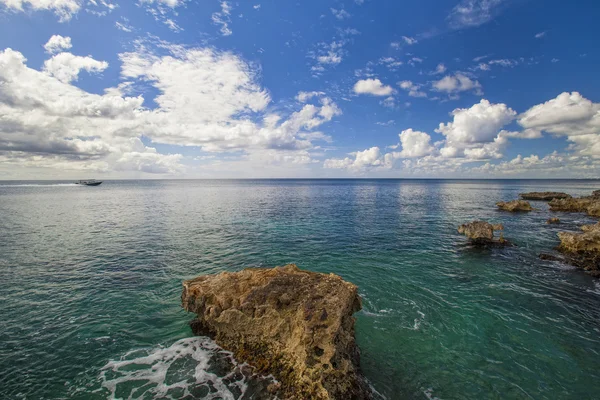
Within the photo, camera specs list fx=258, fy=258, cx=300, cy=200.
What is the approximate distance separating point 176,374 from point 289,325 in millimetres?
5022

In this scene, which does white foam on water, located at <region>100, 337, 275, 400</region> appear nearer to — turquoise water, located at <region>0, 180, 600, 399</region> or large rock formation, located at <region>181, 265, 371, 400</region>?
turquoise water, located at <region>0, 180, 600, 399</region>

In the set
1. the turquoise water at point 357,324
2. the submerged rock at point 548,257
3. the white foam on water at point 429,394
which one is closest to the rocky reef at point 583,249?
the submerged rock at point 548,257

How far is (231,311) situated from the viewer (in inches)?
424

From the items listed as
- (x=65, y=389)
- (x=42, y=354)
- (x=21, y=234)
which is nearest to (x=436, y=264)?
(x=65, y=389)

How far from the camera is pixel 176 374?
10.2 m

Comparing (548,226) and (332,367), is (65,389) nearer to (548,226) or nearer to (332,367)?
(332,367)

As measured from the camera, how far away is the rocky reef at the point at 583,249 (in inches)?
856

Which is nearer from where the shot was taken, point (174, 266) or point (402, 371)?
point (402, 371)

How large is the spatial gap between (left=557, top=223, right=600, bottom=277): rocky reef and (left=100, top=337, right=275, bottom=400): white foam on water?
2788cm

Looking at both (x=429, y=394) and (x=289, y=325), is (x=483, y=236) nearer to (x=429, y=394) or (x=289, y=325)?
(x=429, y=394)

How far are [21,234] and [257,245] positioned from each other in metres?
32.0

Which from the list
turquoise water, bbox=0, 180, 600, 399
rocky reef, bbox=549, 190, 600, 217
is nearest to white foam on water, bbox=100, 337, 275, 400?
turquoise water, bbox=0, 180, 600, 399

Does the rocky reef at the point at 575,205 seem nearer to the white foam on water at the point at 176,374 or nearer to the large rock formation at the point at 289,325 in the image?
the large rock formation at the point at 289,325

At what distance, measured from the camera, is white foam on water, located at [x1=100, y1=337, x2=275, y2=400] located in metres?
9.40
